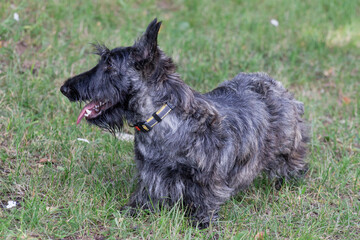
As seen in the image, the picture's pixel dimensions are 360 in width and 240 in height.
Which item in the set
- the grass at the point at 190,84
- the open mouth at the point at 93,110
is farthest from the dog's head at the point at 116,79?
the grass at the point at 190,84

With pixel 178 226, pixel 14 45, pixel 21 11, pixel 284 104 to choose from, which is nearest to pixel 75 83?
pixel 178 226

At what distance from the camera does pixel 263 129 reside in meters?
3.62

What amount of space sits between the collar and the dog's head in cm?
19

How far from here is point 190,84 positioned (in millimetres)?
5539

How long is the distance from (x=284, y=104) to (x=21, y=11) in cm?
365

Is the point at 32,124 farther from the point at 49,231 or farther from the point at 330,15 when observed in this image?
the point at 330,15

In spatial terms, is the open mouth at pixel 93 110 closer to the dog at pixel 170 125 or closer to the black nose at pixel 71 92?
the dog at pixel 170 125

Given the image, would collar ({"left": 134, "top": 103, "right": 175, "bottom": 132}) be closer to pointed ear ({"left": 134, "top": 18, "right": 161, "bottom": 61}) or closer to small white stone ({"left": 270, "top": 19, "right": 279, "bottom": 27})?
pointed ear ({"left": 134, "top": 18, "right": 161, "bottom": 61})

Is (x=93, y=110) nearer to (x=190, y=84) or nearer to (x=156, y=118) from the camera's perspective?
(x=156, y=118)

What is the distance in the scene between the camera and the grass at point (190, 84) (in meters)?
3.35

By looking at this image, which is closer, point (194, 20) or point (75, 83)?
point (75, 83)

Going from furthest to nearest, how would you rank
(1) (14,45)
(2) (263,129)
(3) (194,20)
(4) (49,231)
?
(3) (194,20)
(1) (14,45)
(2) (263,129)
(4) (49,231)

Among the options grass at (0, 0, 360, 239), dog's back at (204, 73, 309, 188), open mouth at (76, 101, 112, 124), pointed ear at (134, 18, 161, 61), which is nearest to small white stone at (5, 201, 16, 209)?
grass at (0, 0, 360, 239)

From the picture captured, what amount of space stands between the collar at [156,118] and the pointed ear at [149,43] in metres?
0.34
